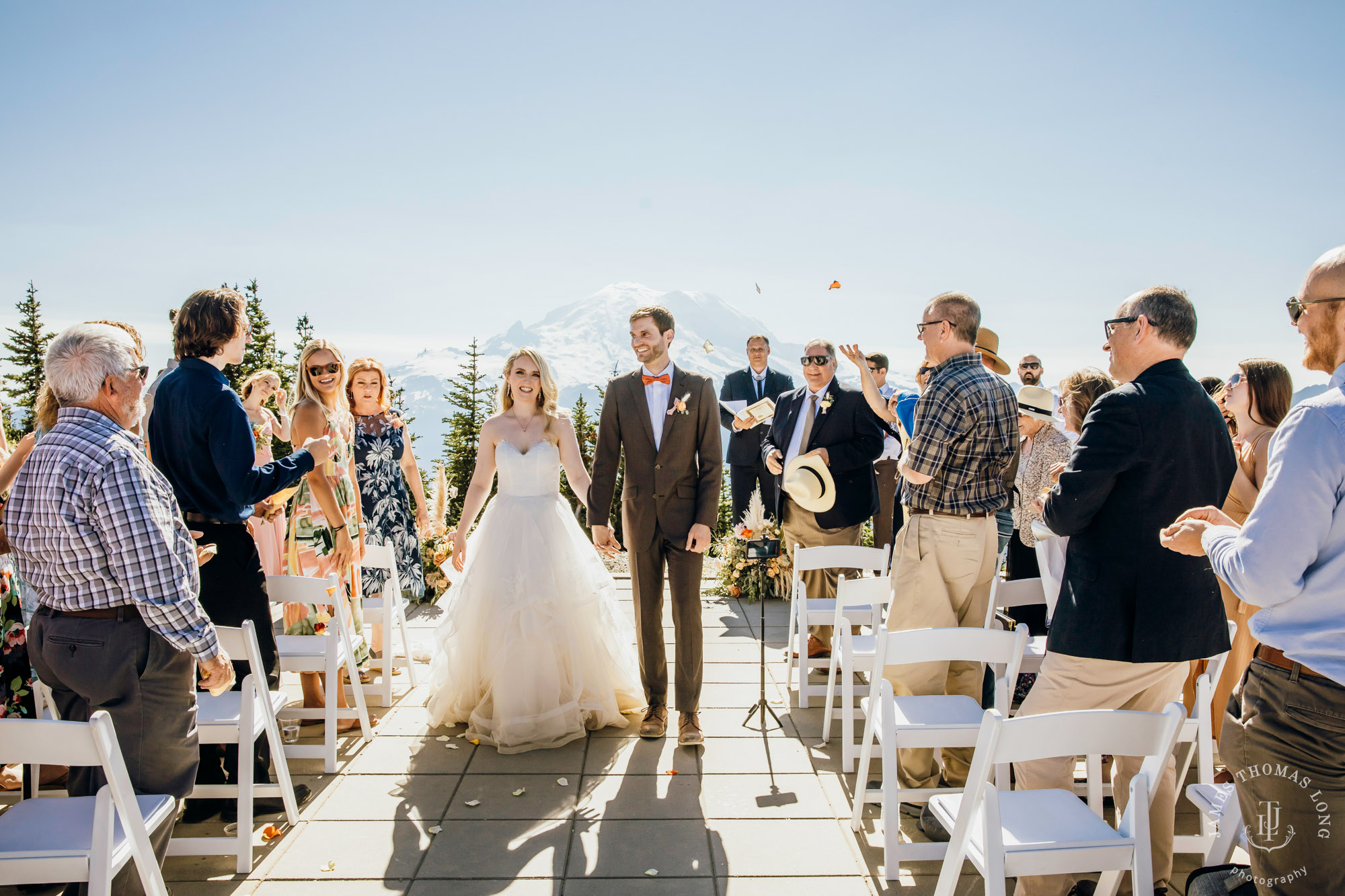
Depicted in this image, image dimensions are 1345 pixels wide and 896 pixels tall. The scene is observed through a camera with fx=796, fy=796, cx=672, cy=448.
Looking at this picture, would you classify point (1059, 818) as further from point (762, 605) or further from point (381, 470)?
point (381, 470)

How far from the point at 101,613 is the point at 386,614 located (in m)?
2.74

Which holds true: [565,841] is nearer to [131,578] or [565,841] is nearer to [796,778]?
[796,778]

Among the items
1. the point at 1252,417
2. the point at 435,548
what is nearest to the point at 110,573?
the point at 1252,417

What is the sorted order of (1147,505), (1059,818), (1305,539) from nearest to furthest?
(1305,539)
(1059,818)
(1147,505)

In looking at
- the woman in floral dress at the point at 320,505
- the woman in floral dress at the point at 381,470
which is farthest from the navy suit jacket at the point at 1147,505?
the woman in floral dress at the point at 381,470

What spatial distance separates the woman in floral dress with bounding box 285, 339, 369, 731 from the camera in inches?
173

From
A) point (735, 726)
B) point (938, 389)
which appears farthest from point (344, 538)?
point (938, 389)

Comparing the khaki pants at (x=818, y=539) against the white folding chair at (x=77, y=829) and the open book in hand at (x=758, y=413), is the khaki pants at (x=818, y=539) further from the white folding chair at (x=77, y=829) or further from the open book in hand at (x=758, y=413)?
the white folding chair at (x=77, y=829)

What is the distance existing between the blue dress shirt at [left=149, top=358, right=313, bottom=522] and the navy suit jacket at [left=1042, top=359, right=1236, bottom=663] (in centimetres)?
322

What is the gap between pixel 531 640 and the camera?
14.3ft

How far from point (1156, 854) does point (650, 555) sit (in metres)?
2.64

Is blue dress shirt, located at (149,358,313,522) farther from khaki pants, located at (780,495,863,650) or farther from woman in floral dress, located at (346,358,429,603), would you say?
khaki pants, located at (780,495,863,650)

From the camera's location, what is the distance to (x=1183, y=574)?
268 centimetres

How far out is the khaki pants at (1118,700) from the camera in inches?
109
